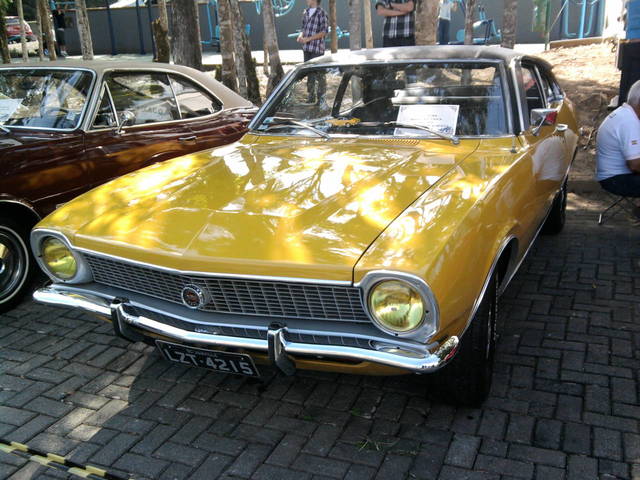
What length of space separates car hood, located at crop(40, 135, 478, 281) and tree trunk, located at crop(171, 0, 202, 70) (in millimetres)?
6261

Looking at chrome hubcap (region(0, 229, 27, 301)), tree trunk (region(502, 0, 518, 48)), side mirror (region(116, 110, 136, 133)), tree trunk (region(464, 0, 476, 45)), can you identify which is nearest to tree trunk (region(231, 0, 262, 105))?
tree trunk (region(464, 0, 476, 45))

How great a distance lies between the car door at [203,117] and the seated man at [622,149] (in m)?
3.19

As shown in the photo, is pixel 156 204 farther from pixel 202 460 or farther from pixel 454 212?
pixel 454 212

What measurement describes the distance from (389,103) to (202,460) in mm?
2381

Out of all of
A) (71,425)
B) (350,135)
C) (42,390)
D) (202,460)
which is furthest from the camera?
(350,135)

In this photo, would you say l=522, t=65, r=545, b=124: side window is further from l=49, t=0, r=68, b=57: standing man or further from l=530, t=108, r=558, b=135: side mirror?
l=49, t=0, r=68, b=57: standing man

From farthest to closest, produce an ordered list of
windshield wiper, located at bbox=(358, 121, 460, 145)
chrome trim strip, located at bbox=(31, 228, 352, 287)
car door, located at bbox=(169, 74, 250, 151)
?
1. car door, located at bbox=(169, 74, 250, 151)
2. windshield wiper, located at bbox=(358, 121, 460, 145)
3. chrome trim strip, located at bbox=(31, 228, 352, 287)

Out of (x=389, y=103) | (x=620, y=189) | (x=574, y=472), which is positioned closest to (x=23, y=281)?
(x=389, y=103)

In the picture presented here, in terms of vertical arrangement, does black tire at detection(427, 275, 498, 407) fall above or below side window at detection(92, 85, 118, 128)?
below

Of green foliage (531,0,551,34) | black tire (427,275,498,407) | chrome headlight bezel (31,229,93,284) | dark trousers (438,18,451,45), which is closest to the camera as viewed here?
black tire (427,275,498,407)

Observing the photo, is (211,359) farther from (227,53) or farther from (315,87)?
(227,53)

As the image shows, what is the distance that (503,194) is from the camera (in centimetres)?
306

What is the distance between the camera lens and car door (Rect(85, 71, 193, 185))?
4.78 meters

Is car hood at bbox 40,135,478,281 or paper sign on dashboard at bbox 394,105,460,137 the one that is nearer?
car hood at bbox 40,135,478,281
